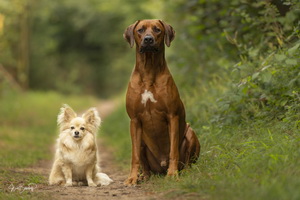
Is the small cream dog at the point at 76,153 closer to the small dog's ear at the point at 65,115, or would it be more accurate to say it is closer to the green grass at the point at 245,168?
the small dog's ear at the point at 65,115

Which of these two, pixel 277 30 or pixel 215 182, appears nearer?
pixel 215 182

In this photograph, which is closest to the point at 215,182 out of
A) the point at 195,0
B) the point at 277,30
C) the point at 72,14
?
the point at 277,30

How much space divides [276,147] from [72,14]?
1346 inches

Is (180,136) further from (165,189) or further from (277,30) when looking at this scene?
(277,30)

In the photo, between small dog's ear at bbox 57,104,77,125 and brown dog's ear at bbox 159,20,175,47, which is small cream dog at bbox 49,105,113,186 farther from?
brown dog's ear at bbox 159,20,175,47

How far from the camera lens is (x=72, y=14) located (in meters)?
37.4

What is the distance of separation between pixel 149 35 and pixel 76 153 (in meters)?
1.76

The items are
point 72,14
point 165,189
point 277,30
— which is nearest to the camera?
point 165,189

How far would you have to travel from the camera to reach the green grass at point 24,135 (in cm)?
616

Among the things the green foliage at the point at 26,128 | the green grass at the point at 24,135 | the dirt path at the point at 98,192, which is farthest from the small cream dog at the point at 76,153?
the green foliage at the point at 26,128

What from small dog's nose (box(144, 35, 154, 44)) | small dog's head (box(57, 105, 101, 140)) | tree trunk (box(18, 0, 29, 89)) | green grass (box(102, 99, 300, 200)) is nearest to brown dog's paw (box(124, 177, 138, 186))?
green grass (box(102, 99, 300, 200))

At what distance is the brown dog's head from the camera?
536cm

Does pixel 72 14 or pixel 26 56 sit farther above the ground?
pixel 72 14

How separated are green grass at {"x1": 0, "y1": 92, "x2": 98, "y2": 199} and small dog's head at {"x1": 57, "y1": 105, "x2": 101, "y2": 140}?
809mm
